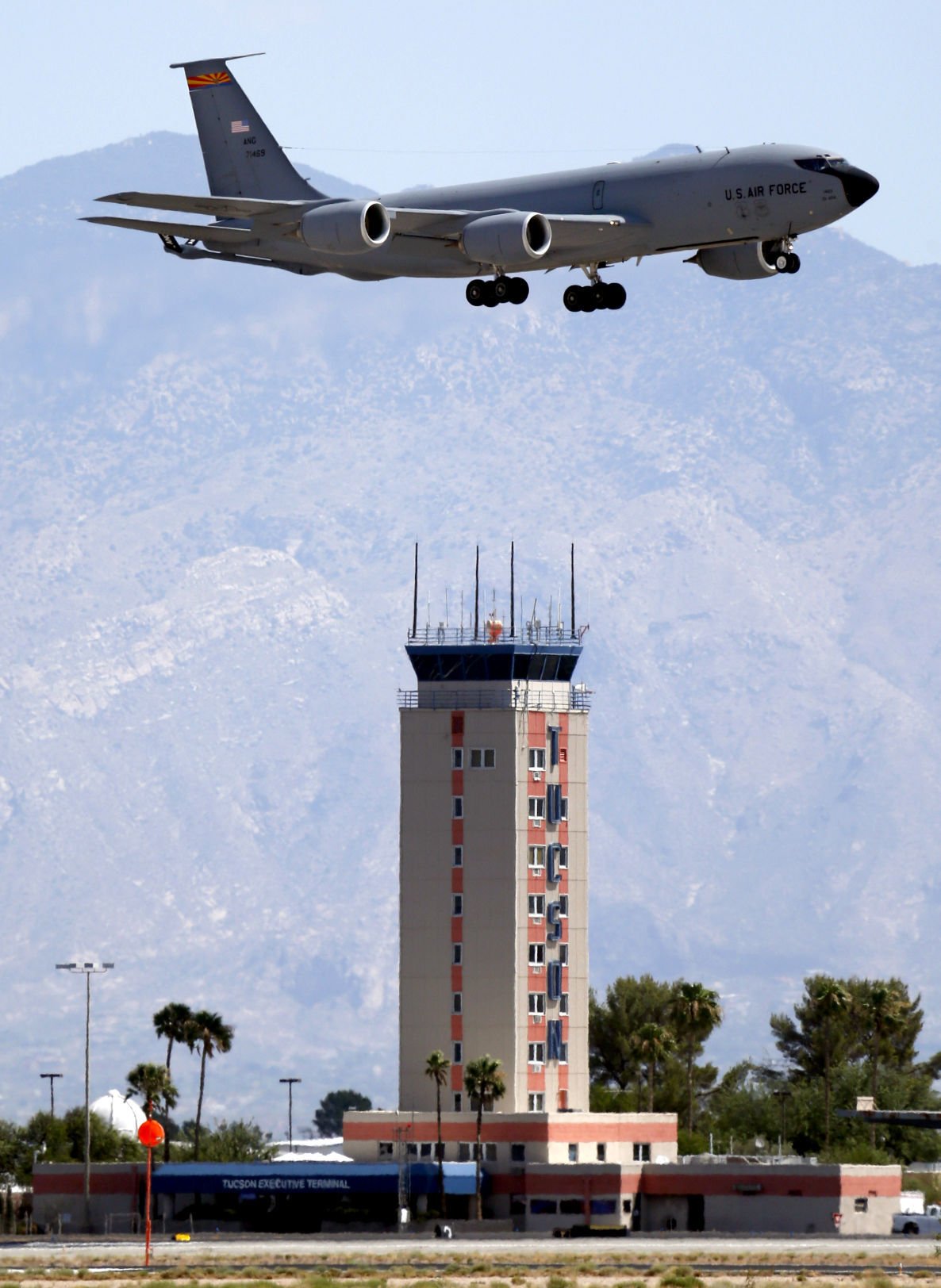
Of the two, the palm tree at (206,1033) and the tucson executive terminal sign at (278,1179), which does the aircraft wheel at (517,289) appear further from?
the palm tree at (206,1033)

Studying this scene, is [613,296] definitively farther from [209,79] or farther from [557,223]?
[209,79]

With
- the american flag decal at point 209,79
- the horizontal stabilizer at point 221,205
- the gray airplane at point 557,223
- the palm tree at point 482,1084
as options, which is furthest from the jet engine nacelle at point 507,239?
the palm tree at point 482,1084

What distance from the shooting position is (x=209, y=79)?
10206 centimetres

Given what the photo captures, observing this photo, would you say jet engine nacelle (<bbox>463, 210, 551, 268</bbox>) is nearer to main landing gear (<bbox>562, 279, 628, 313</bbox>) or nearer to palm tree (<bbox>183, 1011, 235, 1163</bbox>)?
main landing gear (<bbox>562, 279, 628, 313</bbox>)

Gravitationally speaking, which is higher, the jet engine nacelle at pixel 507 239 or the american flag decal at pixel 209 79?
the american flag decal at pixel 209 79

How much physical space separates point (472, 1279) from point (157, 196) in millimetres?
39253

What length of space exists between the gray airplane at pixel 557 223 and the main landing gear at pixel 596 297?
0.24 feet

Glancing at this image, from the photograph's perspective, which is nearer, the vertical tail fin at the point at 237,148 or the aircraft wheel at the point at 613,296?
the aircraft wheel at the point at 613,296

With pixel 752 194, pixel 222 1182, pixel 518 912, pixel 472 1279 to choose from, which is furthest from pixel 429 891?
pixel 752 194

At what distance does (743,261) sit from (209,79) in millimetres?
26114

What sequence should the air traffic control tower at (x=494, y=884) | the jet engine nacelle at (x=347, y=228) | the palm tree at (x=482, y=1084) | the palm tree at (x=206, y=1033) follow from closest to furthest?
the jet engine nacelle at (x=347, y=228), the palm tree at (x=482, y=1084), the air traffic control tower at (x=494, y=884), the palm tree at (x=206, y=1033)

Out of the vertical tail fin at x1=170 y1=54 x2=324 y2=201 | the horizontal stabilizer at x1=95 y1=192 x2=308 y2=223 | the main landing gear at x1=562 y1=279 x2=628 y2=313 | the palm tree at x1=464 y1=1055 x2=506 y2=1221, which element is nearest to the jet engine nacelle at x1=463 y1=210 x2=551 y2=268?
the main landing gear at x1=562 y1=279 x2=628 y2=313

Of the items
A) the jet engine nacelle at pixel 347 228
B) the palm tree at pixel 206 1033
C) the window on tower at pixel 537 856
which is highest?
the jet engine nacelle at pixel 347 228

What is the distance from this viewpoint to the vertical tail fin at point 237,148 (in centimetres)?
9944
